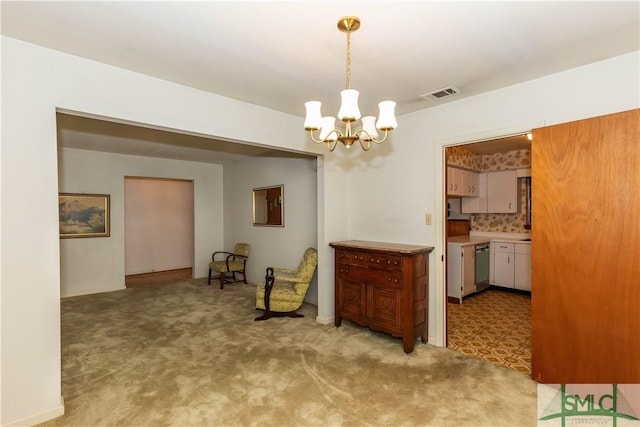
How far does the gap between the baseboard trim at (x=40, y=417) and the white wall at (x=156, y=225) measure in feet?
16.8

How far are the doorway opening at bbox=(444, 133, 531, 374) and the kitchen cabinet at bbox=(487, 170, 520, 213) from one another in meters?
0.02

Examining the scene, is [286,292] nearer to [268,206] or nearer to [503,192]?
[268,206]

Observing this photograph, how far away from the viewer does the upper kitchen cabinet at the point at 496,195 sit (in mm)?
5812

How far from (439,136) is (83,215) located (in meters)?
5.66

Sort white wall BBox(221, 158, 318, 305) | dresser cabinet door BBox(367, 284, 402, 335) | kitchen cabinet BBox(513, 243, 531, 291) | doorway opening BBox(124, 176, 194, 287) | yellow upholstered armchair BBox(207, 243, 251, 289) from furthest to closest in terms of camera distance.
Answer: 1. doorway opening BBox(124, 176, 194, 287)
2. yellow upholstered armchair BBox(207, 243, 251, 289)
3. kitchen cabinet BBox(513, 243, 531, 291)
4. white wall BBox(221, 158, 318, 305)
5. dresser cabinet door BBox(367, 284, 402, 335)

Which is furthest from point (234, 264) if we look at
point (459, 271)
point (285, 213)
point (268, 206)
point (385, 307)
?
point (459, 271)

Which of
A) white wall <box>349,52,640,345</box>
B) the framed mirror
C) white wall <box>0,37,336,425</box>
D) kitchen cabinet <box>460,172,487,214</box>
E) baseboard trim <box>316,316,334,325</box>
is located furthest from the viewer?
kitchen cabinet <box>460,172,487,214</box>

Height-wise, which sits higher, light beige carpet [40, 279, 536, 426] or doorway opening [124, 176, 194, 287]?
doorway opening [124, 176, 194, 287]

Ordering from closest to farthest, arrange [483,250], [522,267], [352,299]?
1. [352,299]
2. [522,267]
3. [483,250]

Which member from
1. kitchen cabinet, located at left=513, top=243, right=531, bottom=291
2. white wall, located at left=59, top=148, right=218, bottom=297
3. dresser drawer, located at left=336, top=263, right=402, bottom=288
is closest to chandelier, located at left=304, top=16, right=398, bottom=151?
dresser drawer, located at left=336, top=263, right=402, bottom=288

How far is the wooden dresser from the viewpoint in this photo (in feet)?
10.5

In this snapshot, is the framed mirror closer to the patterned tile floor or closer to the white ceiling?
the white ceiling

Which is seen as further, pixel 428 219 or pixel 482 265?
pixel 482 265

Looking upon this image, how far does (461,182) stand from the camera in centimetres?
568
